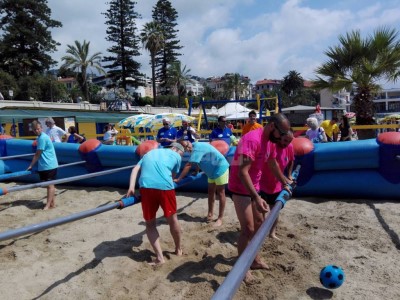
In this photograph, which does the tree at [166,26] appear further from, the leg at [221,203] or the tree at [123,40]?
the leg at [221,203]

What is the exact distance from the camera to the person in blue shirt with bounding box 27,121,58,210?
5.98 m

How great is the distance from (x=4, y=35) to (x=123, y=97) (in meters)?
14.2

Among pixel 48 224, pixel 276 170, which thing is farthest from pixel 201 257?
pixel 48 224

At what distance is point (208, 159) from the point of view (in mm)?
4812

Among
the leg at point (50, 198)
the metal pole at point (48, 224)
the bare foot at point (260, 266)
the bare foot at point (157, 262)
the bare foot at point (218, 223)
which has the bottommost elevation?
the bare foot at point (157, 262)

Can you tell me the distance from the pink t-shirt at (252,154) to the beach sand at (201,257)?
0.84m

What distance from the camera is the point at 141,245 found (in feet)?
13.9

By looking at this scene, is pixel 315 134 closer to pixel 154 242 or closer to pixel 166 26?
pixel 154 242

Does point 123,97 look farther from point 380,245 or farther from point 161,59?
point 380,245

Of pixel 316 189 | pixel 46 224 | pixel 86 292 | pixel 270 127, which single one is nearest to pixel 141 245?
pixel 86 292

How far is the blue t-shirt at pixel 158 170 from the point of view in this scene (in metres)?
3.63

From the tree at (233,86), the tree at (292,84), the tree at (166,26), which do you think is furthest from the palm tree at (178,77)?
the tree at (292,84)

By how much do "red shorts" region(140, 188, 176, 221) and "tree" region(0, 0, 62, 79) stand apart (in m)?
41.7

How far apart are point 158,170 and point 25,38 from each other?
4347cm
